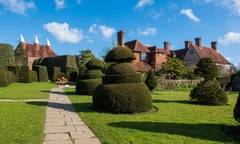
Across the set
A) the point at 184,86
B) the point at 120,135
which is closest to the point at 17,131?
the point at 120,135

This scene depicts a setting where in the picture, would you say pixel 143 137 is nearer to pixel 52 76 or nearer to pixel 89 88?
pixel 89 88

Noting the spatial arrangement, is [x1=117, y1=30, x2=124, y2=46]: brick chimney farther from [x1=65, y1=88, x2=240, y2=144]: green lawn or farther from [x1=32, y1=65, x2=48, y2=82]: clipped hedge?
[x1=65, y1=88, x2=240, y2=144]: green lawn

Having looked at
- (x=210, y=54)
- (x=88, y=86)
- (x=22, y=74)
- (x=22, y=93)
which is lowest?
(x=22, y=93)

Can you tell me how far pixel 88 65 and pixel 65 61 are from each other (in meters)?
22.6

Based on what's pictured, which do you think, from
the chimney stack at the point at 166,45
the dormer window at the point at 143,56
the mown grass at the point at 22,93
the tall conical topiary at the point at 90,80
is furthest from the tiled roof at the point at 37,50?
the tall conical topiary at the point at 90,80

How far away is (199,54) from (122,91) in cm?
3645

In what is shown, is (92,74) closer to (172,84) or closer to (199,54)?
(172,84)

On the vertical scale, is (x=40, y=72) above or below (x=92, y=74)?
above

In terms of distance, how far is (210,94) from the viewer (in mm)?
10930

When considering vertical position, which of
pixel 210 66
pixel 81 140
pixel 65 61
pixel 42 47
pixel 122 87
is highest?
pixel 42 47

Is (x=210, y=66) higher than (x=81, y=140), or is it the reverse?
(x=210, y=66)

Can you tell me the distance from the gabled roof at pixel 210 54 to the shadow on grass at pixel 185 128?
37.4 metres

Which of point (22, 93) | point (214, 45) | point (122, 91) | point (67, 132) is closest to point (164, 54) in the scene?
point (214, 45)

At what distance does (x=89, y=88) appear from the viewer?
15188 mm
